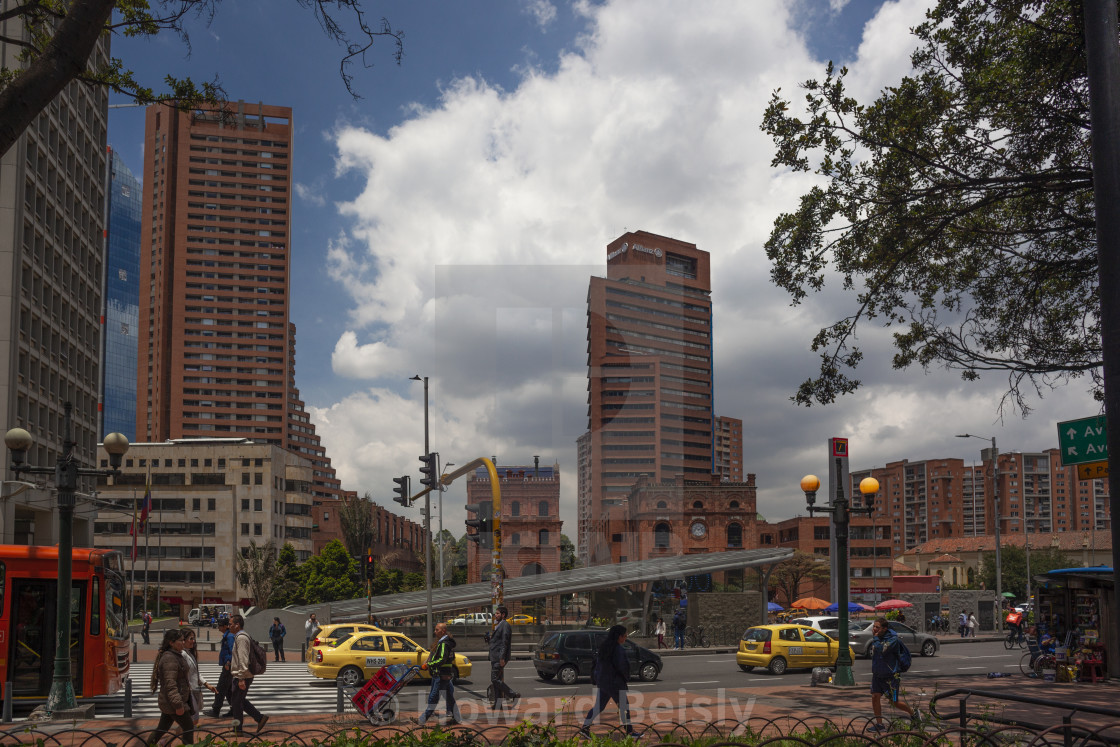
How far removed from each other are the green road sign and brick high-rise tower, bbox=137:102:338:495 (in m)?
141

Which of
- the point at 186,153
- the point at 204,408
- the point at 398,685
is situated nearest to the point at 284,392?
the point at 204,408

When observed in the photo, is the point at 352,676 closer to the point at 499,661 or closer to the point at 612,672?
the point at 499,661

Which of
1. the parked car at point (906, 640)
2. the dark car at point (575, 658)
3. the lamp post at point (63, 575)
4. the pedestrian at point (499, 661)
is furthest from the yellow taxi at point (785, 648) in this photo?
the lamp post at point (63, 575)

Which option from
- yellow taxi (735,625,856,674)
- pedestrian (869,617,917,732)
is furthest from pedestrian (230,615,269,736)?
yellow taxi (735,625,856,674)

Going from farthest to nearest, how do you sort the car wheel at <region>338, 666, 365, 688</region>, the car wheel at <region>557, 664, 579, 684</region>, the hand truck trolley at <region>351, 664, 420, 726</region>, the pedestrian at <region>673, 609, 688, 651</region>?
the pedestrian at <region>673, 609, 688, 651</region> → the car wheel at <region>557, 664, 579, 684</region> → the car wheel at <region>338, 666, 365, 688</region> → the hand truck trolley at <region>351, 664, 420, 726</region>

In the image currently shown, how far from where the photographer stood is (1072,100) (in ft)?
44.0

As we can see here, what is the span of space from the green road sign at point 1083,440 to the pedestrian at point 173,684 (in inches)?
445

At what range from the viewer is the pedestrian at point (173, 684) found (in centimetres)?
1012

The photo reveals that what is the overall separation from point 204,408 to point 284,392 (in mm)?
12254

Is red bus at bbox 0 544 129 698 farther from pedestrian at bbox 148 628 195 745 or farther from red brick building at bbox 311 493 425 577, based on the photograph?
red brick building at bbox 311 493 425 577

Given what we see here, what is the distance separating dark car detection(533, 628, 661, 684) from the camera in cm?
2305

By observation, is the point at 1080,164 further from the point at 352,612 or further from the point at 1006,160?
the point at 352,612

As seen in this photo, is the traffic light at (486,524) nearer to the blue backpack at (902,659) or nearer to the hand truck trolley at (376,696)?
the hand truck trolley at (376,696)

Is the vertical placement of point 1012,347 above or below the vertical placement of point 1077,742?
above
